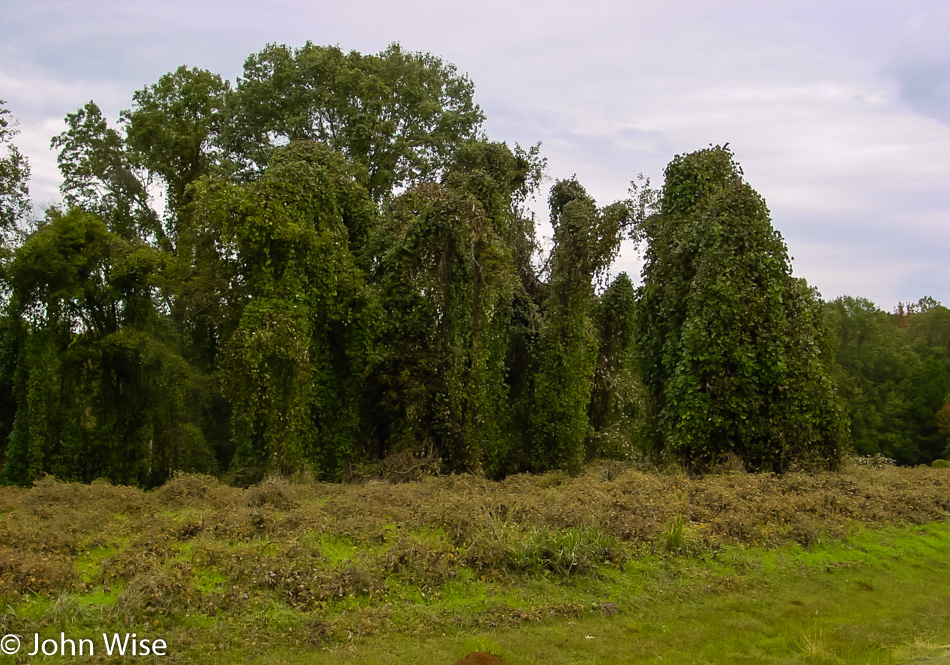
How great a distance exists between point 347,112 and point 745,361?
13996 millimetres

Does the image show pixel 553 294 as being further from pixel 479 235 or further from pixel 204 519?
pixel 204 519

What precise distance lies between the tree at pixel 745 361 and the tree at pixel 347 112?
1075cm

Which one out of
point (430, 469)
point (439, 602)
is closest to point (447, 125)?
point (430, 469)

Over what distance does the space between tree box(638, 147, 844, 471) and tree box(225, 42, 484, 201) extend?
10.7m

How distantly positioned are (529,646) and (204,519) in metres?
3.71

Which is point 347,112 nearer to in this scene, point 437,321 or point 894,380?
point 437,321

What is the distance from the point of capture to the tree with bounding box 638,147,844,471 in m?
11.6

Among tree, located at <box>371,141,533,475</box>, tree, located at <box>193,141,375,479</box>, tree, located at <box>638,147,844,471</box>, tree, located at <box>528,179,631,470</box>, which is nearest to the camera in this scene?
tree, located at <box>638,147,844,471</box>

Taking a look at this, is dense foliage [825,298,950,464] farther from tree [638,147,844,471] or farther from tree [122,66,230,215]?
tree [122,66,230,215]

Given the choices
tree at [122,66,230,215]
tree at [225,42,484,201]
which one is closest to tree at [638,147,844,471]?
tree at [225,42,484,201]

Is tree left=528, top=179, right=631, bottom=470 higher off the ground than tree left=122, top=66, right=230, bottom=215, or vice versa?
tree left=122, top=66, right=230, bottom=215

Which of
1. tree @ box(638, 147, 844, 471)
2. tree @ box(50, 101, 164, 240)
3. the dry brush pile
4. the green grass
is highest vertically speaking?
tree @ box(50, 101, 164, 240)

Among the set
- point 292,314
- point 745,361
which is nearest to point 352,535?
point 292,314

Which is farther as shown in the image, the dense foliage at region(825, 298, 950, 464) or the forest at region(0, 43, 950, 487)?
the dense foliage at region(825, 298, 950, 464)
